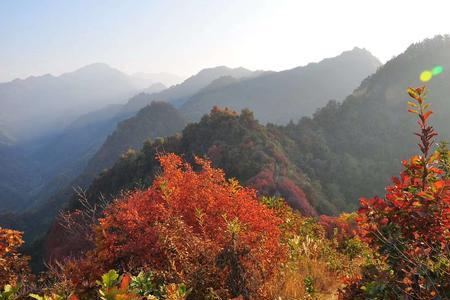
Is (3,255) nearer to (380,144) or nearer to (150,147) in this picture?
(150,147)

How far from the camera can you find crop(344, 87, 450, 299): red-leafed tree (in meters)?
3.17

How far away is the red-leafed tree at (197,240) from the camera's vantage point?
197 inches

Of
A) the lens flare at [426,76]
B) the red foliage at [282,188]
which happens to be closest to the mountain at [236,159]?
the red foliage at [282,188]

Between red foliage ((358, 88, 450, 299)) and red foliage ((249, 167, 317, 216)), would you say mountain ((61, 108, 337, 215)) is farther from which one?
red foliage ((358, 88, 450, 299))

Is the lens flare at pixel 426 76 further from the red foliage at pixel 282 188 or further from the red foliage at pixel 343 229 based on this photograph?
the red foliage at pixel 343 229

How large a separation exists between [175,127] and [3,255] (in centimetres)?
14218

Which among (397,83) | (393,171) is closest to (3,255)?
(393,171)

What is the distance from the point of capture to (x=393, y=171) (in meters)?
60.0

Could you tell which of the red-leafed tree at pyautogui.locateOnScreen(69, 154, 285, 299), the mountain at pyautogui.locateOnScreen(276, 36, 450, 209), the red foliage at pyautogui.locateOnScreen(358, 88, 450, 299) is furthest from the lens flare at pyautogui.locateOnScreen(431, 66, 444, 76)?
the red foliage at pyautogui.locateOnScreen(358, 88, 450, 299)

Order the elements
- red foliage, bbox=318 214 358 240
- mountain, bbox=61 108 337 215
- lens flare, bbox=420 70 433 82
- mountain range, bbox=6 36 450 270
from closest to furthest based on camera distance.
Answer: red foliage, bbox=318 214 358 240 → mountain, bbox=61 108 337 215 → mountain range, bbox=6 36 450 270 → lens flare, bbox=420 70 433 82

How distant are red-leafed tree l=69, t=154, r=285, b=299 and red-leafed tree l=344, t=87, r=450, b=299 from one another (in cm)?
169

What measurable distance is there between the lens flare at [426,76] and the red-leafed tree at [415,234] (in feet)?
288

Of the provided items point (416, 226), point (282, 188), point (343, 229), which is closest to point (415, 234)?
point (416, 226)

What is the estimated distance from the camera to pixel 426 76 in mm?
82875
